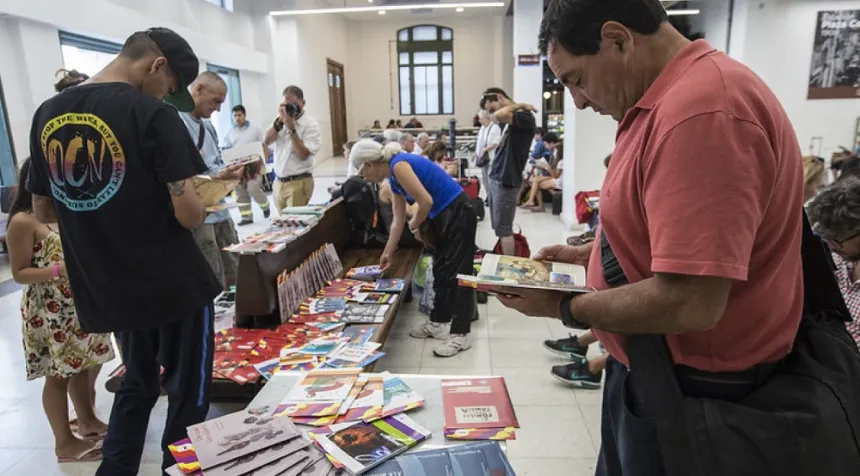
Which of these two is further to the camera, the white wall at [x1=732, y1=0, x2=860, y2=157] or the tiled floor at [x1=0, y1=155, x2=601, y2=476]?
the white wall at [x1=732, y1=0, x2=860, y2=157]

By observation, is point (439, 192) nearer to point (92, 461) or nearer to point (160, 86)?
point (160, 86)

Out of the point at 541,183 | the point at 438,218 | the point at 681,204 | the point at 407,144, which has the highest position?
the point at 681,204

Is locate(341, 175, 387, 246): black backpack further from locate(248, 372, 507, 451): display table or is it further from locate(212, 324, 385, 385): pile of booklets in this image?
locate(248, 372, 507, 451): display table

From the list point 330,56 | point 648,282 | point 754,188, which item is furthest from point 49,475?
point 330,56

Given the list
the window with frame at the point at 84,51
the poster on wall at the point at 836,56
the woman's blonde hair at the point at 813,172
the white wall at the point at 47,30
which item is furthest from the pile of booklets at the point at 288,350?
the poster on wall at the point at 836,56

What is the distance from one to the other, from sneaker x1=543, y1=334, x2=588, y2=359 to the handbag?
2276mm

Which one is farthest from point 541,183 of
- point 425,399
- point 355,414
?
point 355,414

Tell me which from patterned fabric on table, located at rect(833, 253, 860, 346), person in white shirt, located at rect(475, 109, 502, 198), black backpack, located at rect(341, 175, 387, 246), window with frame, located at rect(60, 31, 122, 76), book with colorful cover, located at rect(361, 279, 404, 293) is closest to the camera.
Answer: patterned fabric on table, located at rect(833, 253, 860, 346)

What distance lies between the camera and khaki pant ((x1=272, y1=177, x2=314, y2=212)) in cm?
539

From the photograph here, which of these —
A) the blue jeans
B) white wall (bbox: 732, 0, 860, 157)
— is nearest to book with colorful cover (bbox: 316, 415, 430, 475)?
the blue jeans

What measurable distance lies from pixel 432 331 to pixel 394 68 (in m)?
16.9

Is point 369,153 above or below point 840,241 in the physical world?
above

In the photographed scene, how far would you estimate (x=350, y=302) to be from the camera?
3.43 metres

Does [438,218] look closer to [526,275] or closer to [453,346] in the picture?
[453,346]
